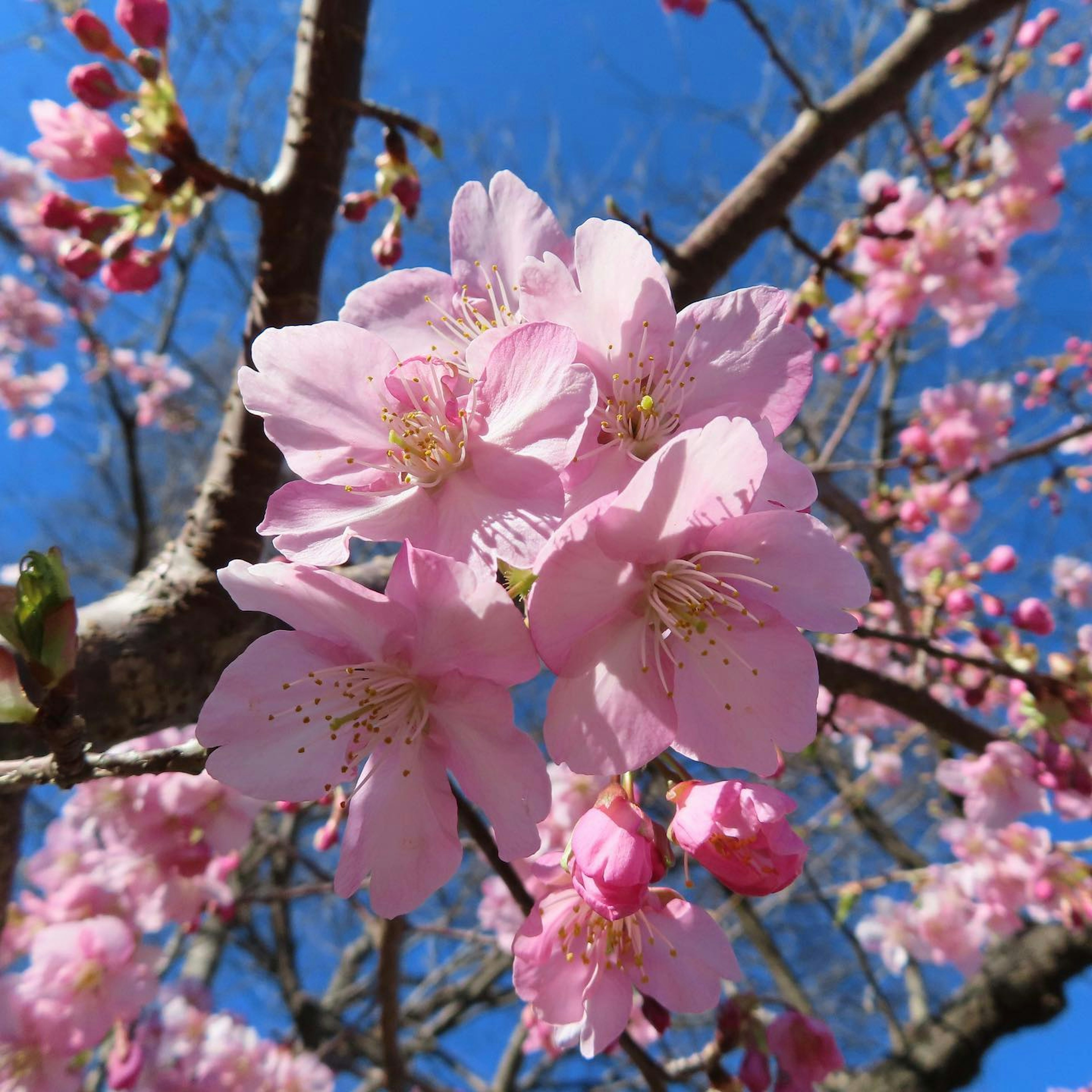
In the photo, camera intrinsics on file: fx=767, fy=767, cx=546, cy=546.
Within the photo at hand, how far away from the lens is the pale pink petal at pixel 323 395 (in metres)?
0.70

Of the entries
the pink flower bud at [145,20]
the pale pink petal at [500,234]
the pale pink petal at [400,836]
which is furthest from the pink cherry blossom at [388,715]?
the pink flower bud at [145,20]

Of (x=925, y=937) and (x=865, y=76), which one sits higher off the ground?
(x=865, y=76)

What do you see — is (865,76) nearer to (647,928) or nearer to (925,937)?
(647,928)

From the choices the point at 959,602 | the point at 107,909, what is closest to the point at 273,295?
the point at 107,909

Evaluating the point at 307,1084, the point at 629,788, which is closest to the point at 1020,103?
the point at 629,788

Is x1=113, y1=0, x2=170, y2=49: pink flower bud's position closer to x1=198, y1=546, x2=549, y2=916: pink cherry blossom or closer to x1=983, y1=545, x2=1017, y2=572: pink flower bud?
x1=198, y1=546, x2=549, y2=916: pink cherry blossom

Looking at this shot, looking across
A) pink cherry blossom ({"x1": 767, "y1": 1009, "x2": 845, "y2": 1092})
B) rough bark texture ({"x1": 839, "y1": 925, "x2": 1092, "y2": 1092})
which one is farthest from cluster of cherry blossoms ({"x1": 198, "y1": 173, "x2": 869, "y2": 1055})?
rough bark texture ({"x1": 839, "y1": 925, "x2": 1092, "y2": 1092})

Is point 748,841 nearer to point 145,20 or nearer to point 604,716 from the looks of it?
point 604,716

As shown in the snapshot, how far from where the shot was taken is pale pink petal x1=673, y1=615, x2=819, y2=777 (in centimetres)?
67

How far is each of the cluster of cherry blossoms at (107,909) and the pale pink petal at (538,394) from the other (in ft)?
4.10

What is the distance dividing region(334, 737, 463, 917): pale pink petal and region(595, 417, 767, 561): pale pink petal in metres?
0.27

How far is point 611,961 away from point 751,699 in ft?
1.32

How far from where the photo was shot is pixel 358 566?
1500 mm

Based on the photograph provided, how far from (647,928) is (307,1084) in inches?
Result: 109
